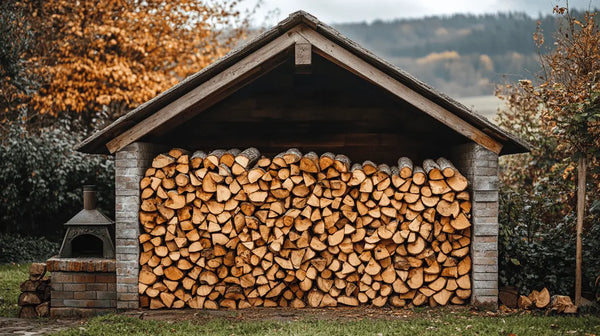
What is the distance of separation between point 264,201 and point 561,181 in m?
4.84

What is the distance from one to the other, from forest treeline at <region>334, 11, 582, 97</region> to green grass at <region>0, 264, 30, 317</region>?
29.8 ft

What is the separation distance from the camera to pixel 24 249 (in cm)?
1009

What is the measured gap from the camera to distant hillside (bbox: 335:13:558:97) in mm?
14058

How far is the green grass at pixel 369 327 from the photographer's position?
4766 millimetres

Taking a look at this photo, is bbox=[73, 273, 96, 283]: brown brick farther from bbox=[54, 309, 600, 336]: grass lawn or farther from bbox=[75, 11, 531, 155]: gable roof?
bbox=[75, 11, 531, 155]: gable roof

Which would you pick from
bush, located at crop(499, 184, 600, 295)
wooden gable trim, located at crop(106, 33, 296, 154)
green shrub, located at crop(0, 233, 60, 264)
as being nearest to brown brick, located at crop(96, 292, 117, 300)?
→ wooden gable trim, located at crop(106, 33, 296, 154)

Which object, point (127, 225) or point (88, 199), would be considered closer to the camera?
point (127, 225)

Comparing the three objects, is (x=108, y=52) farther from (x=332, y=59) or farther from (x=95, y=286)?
(x=332, y=59)

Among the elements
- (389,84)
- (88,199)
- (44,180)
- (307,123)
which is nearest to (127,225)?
(88,199)

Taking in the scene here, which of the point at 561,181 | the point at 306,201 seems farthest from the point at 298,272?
the point at 561,181

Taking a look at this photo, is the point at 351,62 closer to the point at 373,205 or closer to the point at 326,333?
the point at 373,205

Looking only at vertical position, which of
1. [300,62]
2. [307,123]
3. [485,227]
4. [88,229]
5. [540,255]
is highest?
[300,62]

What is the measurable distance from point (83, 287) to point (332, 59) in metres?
3.68

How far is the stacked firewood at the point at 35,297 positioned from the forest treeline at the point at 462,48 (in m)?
9.35
